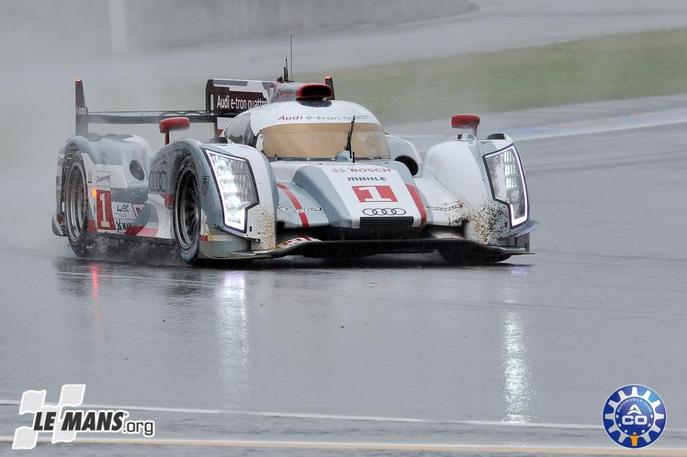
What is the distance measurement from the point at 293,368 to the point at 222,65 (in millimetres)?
28875

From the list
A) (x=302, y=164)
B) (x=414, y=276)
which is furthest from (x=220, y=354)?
(x=302, y=164)

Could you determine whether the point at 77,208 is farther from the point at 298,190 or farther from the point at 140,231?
the point at 298,190

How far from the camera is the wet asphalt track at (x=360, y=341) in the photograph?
7.04 metres

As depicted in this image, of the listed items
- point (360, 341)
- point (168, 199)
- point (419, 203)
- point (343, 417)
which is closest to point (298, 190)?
point (419, 203)

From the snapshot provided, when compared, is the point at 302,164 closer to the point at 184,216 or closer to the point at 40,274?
the point at 184,216

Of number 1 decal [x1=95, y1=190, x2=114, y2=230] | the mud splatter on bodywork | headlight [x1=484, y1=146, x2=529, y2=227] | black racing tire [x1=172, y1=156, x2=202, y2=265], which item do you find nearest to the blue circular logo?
the mud splatter on bodywork

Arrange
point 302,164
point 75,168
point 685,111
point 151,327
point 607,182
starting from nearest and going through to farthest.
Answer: point 151,327
point 302,164
point 75,168
point 607,182
point 685,111

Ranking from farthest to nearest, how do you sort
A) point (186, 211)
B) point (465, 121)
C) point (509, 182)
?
point (465, 121), point (509, 182), point (186, 211)

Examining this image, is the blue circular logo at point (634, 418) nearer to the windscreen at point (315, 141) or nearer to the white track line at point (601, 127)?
the windscreen at point (315, 141)

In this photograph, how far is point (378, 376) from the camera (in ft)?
26.3

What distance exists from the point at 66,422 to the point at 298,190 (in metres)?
5.91

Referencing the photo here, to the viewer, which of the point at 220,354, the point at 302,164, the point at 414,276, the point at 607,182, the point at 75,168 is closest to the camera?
the point at 220,354

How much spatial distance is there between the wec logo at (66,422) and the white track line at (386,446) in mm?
67

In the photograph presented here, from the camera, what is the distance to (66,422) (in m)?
6.94
